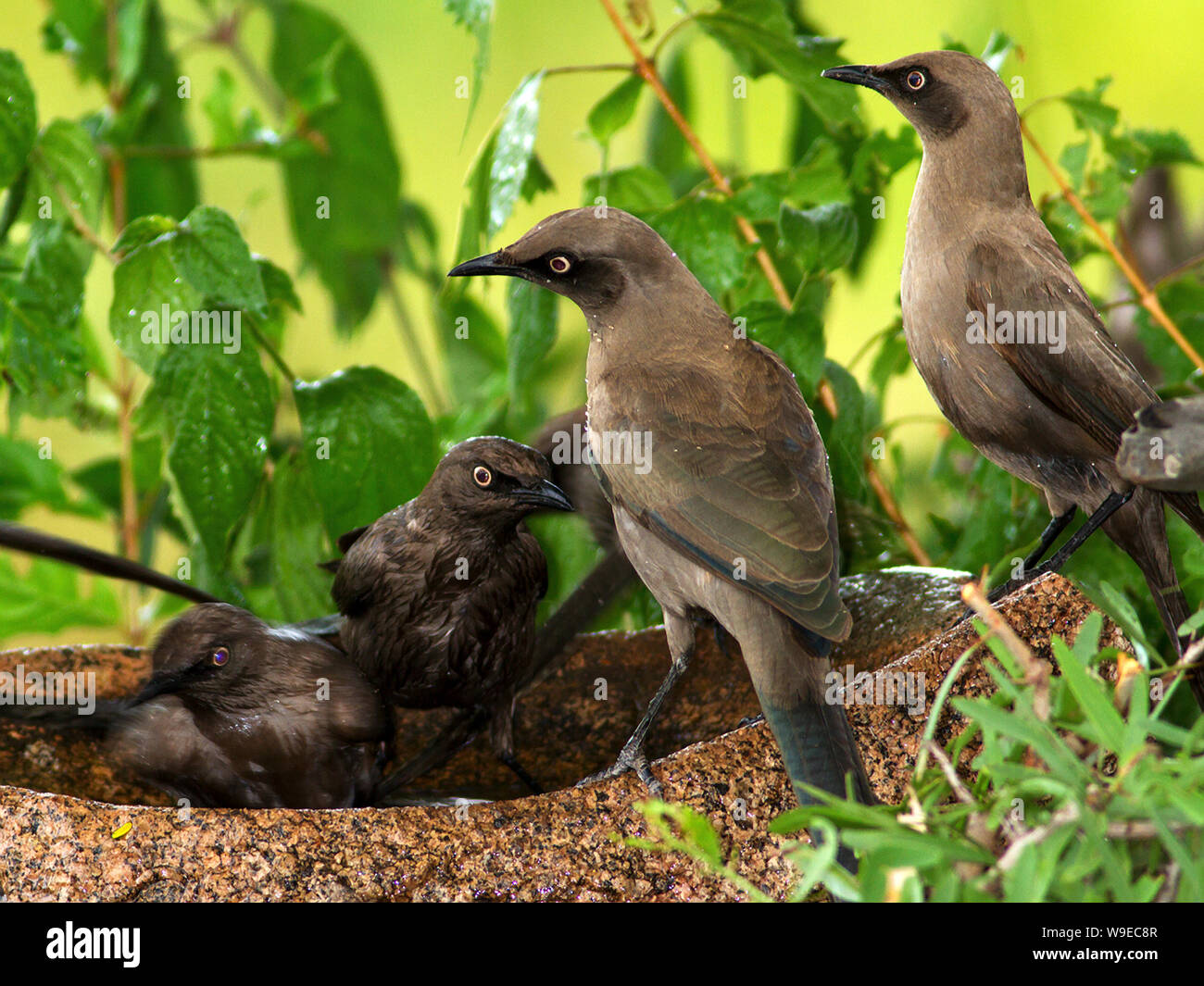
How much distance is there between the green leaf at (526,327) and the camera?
1.59 m

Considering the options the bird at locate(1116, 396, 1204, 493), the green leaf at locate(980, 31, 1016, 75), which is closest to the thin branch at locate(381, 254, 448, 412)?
the green leaf at locate(980, 31, 1016, 75)

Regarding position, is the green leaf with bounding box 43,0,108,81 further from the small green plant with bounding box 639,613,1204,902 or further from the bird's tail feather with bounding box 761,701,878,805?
the small green plant with bounding box 639,613,1204,902

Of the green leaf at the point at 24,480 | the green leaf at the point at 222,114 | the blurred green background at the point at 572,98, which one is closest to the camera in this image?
the green leaf at the point at 24,480

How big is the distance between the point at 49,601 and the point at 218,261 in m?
0.92

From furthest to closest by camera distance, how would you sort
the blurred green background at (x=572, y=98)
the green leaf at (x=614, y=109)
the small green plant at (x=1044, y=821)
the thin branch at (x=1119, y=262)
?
the blurred green background at (x=572, y=98) → the green leaf at (x=614, y=109) → the thin branch at (x=1119, y=262) → the small green plant at (x=1044, y=821)

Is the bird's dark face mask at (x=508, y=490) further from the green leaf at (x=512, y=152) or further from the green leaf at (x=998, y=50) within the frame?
the green leaf at (x=998, y=50)

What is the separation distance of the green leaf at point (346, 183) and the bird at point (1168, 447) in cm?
167

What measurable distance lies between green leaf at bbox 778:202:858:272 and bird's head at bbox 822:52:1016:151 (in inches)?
10.5

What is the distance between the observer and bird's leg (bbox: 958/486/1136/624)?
1.14 m

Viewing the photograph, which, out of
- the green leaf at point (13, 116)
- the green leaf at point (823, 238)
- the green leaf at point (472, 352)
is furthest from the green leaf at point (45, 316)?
the green leaf at point (823, 238)

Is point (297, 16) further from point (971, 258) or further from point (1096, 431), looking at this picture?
point (1096, 431)

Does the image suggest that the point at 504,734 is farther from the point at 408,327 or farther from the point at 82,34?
the point at 82,34

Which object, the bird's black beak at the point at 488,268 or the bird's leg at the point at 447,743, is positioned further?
the bird's leg at the point at 447,743
